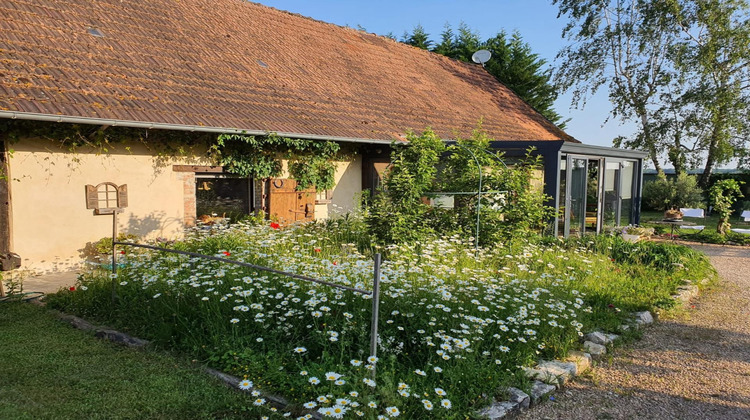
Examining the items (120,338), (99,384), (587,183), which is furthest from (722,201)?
(99,384)

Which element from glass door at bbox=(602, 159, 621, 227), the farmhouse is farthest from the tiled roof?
glass door at bbox=(602, 159, 621, 227)

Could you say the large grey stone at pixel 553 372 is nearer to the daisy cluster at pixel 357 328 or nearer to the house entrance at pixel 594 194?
the daisy cluster at pixel 357 328

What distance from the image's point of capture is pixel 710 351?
192 inches

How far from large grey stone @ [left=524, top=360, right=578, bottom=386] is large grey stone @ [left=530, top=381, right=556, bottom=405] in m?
0.06

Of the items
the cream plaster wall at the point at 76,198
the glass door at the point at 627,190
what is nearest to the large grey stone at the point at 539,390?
the cream plaster wall at the point at 76,198

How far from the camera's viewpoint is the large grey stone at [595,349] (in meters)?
4.54

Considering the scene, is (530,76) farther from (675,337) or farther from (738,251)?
(675,337)

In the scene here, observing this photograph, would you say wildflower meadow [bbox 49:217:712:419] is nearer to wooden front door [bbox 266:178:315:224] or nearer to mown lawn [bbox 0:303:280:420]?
mown lawn [bbox 0:303:280:420]

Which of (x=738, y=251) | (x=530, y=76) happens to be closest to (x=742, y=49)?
(x=530, y=76)

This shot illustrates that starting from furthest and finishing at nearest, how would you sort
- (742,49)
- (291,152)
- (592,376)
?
(742,49) < (291,152) < (592,376)

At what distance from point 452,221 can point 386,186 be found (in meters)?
1.17

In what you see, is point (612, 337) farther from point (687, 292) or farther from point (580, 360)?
point (687, 292)

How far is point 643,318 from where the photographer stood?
18.2 ft

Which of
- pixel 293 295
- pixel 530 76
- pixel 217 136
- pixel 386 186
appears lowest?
pixel 293 295
